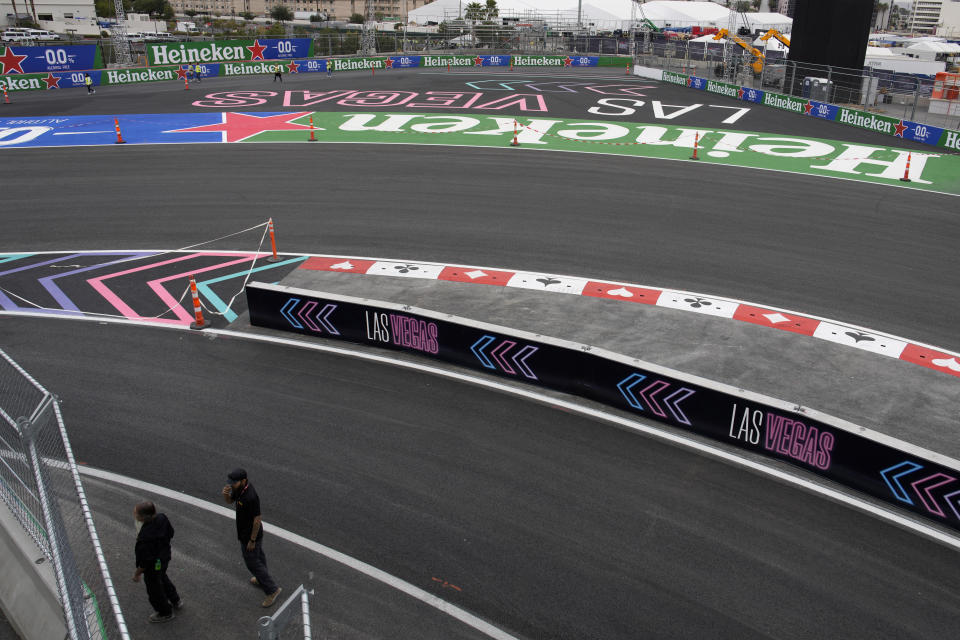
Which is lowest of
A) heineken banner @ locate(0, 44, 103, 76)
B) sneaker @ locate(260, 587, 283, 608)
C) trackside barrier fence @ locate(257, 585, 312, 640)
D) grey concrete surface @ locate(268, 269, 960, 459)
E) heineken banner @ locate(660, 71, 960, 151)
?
sneaker @ locate(260, 587, 283, 608)

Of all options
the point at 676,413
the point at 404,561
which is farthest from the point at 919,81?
the point at 404,561

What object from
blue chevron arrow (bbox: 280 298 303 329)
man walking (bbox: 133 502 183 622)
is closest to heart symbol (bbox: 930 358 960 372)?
blue chevron arrow (bbox: 280 298 303 329)

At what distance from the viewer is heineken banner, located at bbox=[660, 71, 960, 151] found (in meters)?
28.9

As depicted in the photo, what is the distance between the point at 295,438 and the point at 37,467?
176 inches

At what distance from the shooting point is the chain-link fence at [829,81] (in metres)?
31.0

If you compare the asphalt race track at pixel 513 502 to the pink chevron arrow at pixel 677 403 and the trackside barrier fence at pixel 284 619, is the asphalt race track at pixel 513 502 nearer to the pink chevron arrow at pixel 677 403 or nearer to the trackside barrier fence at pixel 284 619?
the pink chevron arrow at pixel 677 403

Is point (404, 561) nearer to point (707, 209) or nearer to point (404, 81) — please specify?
point (707, 209)

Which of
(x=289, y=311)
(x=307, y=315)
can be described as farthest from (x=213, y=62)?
(x=307, y=315)

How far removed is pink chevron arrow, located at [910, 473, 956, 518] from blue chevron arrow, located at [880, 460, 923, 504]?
0.15m

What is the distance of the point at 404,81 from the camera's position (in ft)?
153

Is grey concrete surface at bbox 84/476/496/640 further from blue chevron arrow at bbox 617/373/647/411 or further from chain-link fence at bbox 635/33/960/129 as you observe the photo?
chain-link fence at bbox 635/33/960/129

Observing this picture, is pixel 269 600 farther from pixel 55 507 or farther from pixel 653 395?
pixel 653 395

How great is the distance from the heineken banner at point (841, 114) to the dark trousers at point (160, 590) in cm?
3187

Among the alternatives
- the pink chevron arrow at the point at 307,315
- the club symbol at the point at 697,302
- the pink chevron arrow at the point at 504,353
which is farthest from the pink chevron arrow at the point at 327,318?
the club symbol at the point at 697,302
